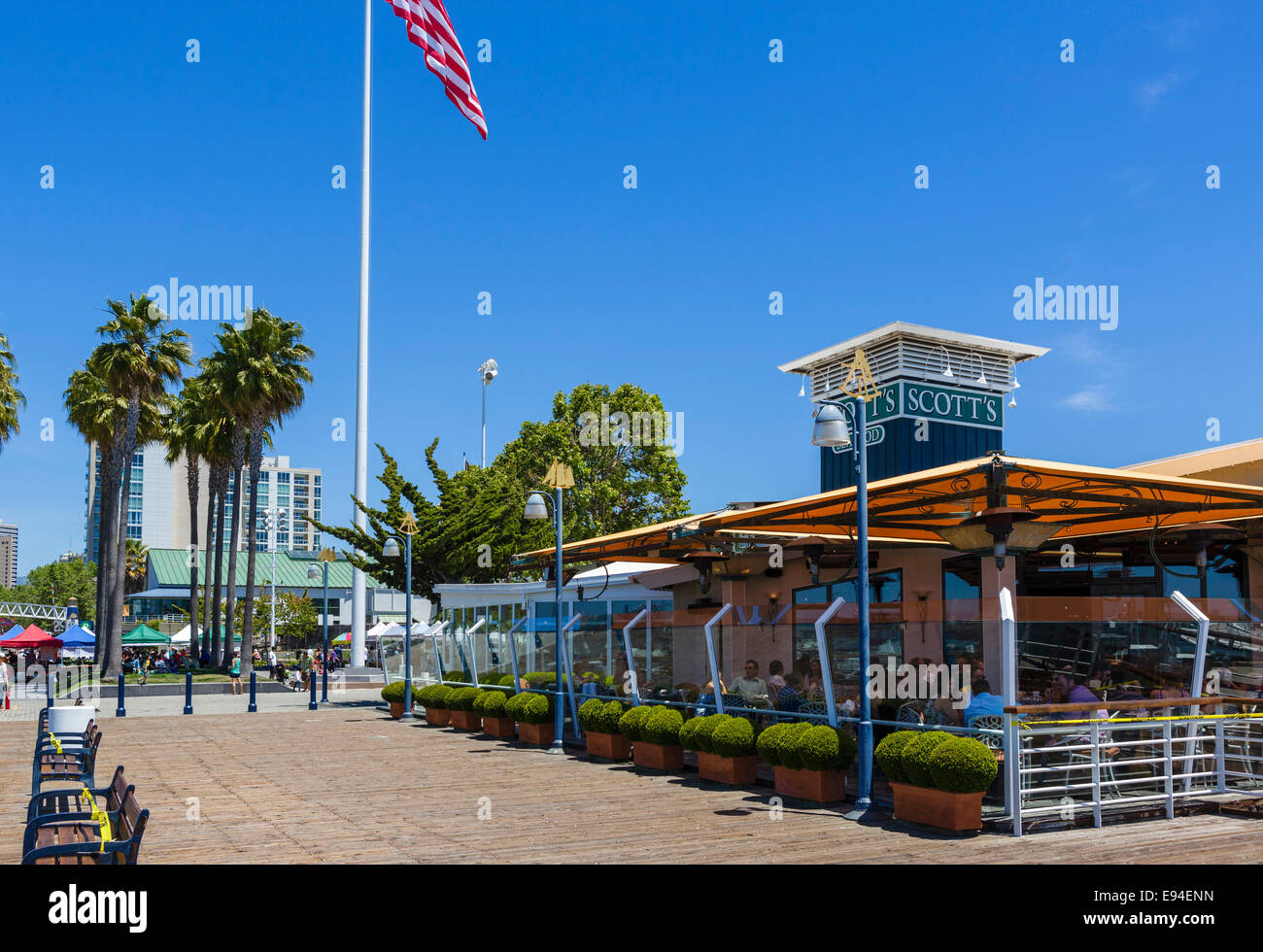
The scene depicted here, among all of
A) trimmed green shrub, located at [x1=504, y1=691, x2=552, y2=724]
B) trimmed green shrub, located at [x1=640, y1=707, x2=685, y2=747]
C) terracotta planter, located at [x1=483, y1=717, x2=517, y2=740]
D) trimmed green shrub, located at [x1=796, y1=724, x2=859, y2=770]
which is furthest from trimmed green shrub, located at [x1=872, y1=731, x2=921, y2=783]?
terracotta planter, located at [x1=483, y1=717, x2=517, y2=740]

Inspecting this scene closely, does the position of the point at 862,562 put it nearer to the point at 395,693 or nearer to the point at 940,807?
the point at 940,807

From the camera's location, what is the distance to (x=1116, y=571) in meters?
18.3

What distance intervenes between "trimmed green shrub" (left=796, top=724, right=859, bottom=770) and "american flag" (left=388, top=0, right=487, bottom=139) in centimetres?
2609

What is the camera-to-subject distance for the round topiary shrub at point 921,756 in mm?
10625

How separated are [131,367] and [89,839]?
3848cm

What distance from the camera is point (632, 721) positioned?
52.9ft

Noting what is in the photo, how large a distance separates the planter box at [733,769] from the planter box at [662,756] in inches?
51.6

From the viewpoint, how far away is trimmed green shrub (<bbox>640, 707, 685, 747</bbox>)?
15.3 m

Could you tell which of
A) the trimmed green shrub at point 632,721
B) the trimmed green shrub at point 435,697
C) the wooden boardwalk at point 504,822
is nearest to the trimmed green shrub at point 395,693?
the trimmed green shrub at point 435,697

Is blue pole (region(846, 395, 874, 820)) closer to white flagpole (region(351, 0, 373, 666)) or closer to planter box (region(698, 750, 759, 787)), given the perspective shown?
planter box (region(698, 750, 759, 787))

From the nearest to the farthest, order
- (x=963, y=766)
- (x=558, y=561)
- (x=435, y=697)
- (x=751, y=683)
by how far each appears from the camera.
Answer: (x=963, y=766) < (x=751, y=683) < (x=558, y=561) < (x=435, y=697)
